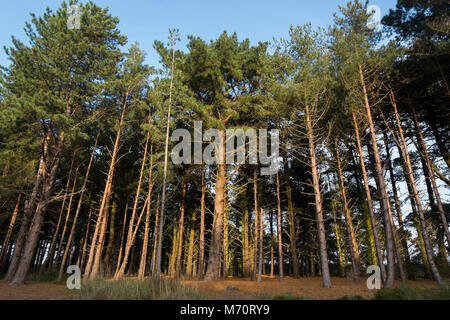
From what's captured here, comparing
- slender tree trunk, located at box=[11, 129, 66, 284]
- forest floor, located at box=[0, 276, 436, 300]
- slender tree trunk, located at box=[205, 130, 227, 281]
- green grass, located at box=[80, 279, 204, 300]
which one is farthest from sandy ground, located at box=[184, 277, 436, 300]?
slender tree trunk, located at box=[11, 129, 66, 284]

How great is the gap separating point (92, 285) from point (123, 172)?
12.9 meters

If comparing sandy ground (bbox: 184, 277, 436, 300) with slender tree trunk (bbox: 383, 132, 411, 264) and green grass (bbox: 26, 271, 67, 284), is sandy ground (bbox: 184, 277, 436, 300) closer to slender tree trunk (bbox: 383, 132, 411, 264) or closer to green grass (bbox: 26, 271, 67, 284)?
slender tree trunk (bbox: 383, 132, 411, 264)

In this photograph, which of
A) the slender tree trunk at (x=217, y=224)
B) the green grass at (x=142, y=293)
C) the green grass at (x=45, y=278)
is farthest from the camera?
the green grass at (x=45, y=278)

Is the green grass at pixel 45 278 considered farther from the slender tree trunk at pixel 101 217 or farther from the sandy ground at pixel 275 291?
the sandy ground at pixel 275 291

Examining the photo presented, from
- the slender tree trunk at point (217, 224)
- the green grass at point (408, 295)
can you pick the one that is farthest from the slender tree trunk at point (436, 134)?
the slender tree trunk at point (217, 224)

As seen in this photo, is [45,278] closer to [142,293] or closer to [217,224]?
[217,224]

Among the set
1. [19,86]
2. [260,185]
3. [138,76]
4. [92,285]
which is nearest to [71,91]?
[19,86]

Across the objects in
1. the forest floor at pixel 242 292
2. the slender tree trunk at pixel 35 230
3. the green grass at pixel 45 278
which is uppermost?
the slender tree trunk at pixel 35 230

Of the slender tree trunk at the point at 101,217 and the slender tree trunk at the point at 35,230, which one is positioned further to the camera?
the slender tree trunk at the point at 101,217

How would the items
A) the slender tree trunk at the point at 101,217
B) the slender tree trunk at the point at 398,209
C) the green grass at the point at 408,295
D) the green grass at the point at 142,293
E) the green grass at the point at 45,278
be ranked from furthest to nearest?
the slender tree trunk at the point at 398,209 → the green grass at the point at 45,278 → the slender tree trunk at the point at 101,217 → the green grass at the point at 142,293 → the green grass at the point at 408,295

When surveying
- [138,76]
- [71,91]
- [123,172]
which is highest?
[138,76]

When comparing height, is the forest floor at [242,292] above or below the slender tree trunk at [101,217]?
below
